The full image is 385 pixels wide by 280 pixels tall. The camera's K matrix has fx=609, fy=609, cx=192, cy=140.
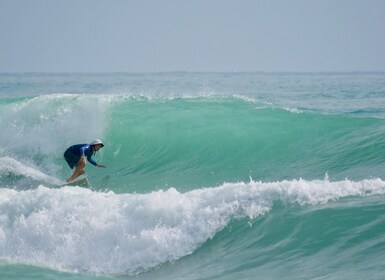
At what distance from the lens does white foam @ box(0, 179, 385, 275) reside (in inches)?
298

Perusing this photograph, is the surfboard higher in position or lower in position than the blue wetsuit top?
lower

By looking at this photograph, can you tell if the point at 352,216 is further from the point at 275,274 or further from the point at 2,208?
the point at 2,208

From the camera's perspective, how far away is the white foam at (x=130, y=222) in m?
7.57

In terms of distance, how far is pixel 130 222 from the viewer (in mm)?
8141

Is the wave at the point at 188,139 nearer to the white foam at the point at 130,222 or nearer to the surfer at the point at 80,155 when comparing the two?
the surfer at the point at 80,155

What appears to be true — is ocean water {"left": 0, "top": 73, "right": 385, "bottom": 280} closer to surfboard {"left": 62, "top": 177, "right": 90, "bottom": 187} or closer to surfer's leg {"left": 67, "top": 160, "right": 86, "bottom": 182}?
surfer's leg {"left": 67, "top": 160, "right": 86, "bottom": 182}

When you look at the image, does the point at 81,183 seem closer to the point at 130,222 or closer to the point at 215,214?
the point at 130,222

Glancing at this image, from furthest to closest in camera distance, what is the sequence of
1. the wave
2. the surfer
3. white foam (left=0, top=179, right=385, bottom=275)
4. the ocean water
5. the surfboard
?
the wave → the surfer → the surfboard → white foam (left=0, top=179, right=385, bottom=275) → the ocean water

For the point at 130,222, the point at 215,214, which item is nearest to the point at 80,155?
the point at 130,222

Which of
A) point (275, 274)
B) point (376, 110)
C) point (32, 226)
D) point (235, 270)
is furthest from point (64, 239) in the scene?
point (376, 110)

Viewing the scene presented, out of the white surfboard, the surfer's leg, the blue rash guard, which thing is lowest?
the white surfboard

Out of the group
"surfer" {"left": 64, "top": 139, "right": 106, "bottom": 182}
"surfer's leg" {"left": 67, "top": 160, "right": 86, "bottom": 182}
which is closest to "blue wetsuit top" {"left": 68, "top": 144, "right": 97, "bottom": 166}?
"surfer" {"left": 64, "top": 139, "right": 106, "bottom": 182}

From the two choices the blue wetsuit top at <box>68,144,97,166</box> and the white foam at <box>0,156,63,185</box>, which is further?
the white foam at <box>0,156,63,185</box>

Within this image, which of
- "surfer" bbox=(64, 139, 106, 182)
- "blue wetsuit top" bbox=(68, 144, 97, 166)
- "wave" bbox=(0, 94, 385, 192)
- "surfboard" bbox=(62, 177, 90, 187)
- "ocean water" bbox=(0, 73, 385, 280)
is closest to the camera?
"ocean water" bbox=(0, 73, 385, 280)
